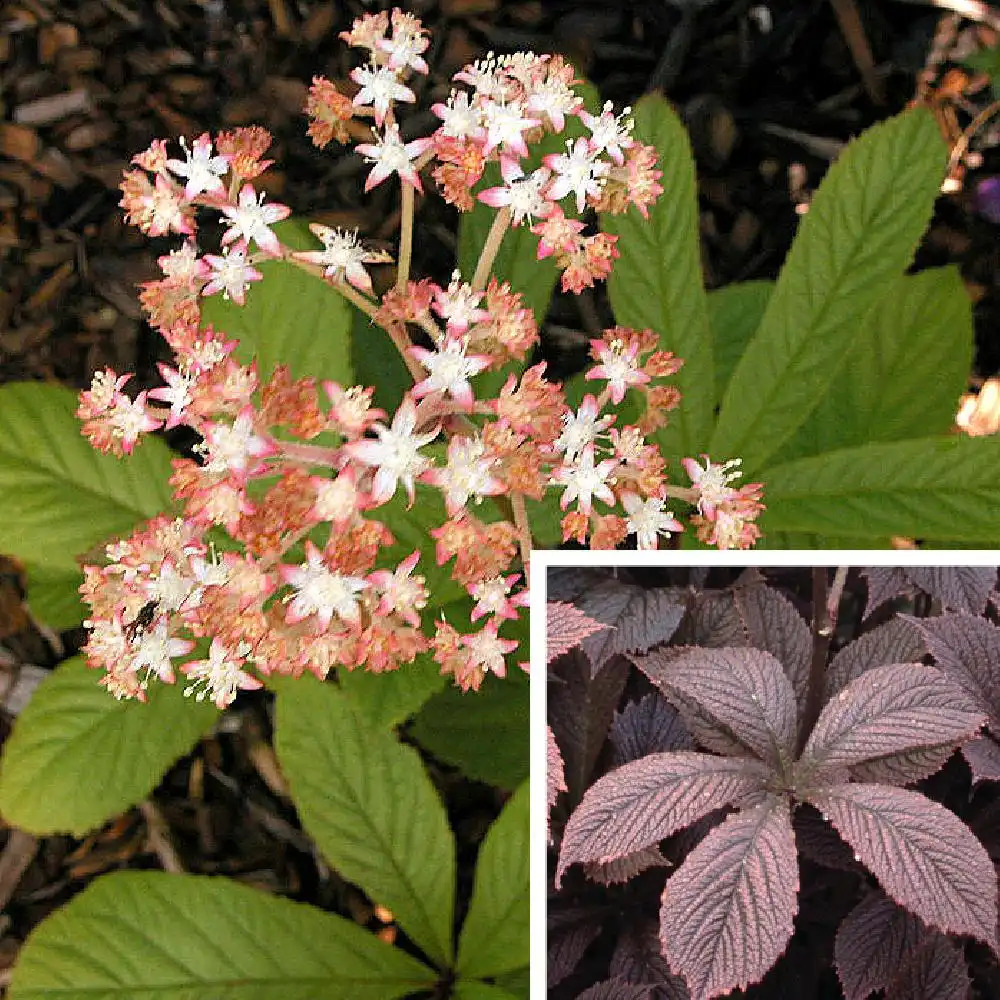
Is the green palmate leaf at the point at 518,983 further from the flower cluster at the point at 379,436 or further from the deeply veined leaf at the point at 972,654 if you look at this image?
the deeply veined leaf at the point at 972,654

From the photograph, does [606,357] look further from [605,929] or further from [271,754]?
[271,754]

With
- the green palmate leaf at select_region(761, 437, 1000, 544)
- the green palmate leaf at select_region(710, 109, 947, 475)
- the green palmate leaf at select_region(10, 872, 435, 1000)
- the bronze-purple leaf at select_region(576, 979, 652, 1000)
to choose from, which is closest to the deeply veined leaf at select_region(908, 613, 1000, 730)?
the bronze-purple leaf at select_region(576, 979, 652, 1000)

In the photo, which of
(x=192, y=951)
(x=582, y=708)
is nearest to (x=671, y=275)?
(x=582, y=708)

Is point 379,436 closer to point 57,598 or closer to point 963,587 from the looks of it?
point 963,587

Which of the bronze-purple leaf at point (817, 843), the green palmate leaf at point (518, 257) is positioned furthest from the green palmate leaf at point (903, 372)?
the bronze-purple leaf at point (817, 843)

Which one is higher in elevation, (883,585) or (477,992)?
(883,585)

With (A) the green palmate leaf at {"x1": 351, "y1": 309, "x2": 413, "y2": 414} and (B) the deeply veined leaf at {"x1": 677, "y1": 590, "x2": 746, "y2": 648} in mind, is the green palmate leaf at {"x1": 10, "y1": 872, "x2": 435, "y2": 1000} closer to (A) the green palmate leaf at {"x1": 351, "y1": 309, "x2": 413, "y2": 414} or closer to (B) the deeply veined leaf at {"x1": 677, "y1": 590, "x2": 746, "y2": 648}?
(A) the green palmate leaf at {"x1": 351, "y1": 309, "x2": 413, "y2": 414}

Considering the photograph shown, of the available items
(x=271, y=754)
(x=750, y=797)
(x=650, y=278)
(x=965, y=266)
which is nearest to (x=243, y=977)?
(x=271, y=754)
